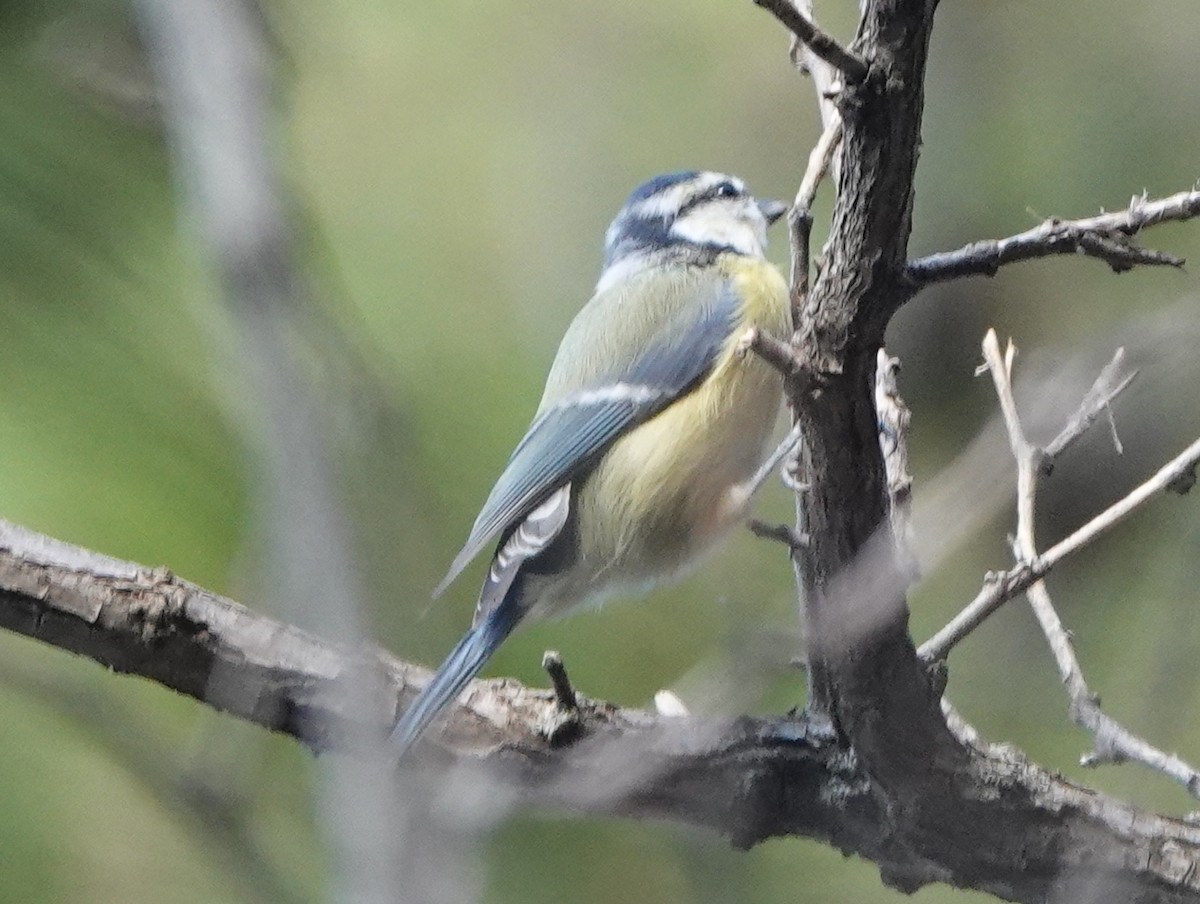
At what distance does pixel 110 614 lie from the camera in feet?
3.05

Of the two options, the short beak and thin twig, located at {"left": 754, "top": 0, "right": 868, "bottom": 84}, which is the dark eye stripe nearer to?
the short beak

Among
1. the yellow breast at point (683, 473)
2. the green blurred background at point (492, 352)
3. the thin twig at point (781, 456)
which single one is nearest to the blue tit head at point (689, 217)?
the green blurred background at point (492, 352)

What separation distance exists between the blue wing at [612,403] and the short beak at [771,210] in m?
0.20

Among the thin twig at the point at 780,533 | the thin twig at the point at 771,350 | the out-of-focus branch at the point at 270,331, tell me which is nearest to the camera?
the out-of-focus branch at the point at 270,331

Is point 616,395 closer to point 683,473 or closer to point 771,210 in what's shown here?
point 683,473

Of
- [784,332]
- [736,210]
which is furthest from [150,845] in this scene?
[736,210]

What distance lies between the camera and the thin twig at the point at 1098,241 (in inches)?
25.6

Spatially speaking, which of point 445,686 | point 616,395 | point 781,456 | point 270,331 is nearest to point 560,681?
point 445,686

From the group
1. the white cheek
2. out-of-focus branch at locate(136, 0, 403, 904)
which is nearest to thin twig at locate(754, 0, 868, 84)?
out-of-focus branch at locate(136, 0, 403, 904)

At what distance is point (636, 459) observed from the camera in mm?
1154

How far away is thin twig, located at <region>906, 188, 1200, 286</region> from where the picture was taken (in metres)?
0.65

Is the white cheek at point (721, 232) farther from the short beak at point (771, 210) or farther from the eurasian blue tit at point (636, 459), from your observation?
the eurasian blue tit at point (636, 459)

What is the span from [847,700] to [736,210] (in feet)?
2.11

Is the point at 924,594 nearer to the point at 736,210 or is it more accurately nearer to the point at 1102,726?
the point at 736,210
